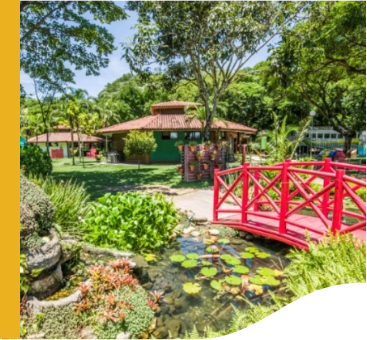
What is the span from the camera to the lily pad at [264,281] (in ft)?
9.16

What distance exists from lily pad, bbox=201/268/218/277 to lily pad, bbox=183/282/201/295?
22cm

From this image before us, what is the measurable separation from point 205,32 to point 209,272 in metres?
5.04

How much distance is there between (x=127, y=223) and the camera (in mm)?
3332

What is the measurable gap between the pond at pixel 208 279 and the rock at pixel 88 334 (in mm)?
527

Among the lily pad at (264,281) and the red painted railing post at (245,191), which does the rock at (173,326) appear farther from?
the red painted railing post at (245,191)

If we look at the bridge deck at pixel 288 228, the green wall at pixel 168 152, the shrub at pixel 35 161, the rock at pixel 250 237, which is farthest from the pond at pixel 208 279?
the green wall at pixel 168 152

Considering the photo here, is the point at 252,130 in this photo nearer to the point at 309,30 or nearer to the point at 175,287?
the point at 309,30

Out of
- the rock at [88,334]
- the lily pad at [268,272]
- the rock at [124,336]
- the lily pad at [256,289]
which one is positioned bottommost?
the lily pad at [268,272]

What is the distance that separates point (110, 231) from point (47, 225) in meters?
0.96

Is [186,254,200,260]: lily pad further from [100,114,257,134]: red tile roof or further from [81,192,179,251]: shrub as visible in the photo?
[100,114,257,134]: red tile roof

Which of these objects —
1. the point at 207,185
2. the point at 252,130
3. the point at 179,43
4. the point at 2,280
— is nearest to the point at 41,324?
the point at 2,280

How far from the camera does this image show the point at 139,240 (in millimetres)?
3398

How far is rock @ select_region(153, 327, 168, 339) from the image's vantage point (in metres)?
2.05

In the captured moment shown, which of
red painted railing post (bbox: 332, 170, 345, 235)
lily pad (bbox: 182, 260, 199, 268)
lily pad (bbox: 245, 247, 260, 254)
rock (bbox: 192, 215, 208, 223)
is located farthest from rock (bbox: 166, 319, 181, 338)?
rock (bbox: 192, 215, 208, 223)
